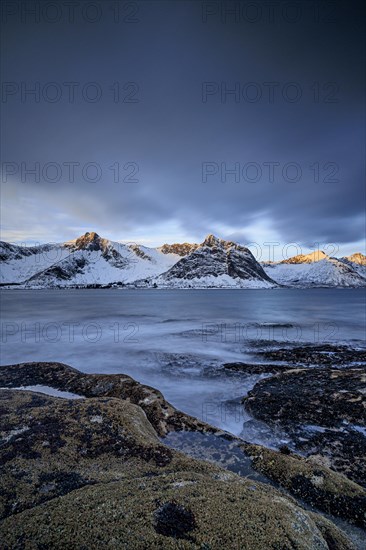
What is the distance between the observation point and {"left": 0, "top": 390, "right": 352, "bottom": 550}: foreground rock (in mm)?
2646

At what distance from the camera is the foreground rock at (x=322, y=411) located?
6.29 meters

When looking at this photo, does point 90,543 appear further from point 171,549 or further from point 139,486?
point 139,486

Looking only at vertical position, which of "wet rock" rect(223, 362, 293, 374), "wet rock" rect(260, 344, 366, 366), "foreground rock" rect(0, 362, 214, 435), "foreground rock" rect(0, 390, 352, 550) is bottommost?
"wet rock" rect(260, 344, 366, 366)

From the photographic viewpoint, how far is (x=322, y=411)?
8195 millimetres

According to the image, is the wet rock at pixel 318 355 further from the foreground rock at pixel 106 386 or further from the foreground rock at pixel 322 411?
the foreground rock at pixel 106 386

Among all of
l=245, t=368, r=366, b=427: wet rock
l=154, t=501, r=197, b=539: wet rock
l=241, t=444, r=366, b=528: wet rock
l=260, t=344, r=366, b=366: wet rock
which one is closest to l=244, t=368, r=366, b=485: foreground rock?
l=245, t=368, r=366, b=427: wet rock

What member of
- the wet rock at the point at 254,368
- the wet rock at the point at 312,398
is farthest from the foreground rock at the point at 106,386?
the wet rock at the point at 254,368

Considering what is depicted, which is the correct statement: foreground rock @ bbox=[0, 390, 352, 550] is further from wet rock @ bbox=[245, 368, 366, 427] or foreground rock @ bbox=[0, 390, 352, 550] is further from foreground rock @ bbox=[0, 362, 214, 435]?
wet rock @ bbox=[245, 368, 366, 427]

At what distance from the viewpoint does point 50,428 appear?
17.3ft

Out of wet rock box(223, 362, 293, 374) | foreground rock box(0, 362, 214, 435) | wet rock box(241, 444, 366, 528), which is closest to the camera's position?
wet rock box(241, 444, 366, 528)

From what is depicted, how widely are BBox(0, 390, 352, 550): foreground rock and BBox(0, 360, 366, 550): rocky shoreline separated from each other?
0.01 m

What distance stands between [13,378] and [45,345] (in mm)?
9340

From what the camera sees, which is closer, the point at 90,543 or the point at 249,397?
the point at 90,543

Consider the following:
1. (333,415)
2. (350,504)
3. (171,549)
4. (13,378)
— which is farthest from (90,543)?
(13,378)
